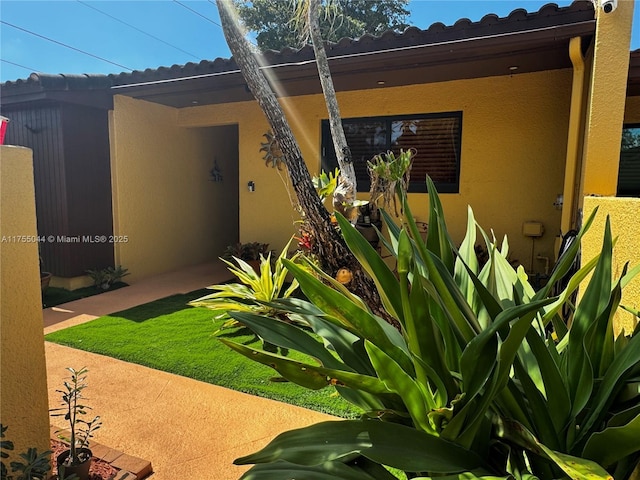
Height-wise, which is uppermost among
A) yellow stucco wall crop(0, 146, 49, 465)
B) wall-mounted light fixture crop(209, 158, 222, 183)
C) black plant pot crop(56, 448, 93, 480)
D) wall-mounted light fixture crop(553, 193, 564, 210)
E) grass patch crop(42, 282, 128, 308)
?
wall-mounted light fixture crop(209, 158, 222, 183)

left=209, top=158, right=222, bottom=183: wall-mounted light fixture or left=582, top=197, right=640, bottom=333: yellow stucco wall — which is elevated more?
left=209, top=158, right=222, bottom=183: wall-mounted light fixture

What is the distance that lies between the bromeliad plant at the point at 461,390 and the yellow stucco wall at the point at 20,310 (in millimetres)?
1532

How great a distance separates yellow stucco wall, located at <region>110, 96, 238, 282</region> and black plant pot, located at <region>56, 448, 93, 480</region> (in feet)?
20.0

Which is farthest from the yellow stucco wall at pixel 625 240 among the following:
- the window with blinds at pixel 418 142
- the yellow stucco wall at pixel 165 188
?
the yellow stucco wall at pixel 165 188

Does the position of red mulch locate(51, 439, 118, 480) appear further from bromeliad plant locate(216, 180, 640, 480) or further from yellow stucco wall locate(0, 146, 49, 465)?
bromeliad plant locate(216, 180, 640, 480)

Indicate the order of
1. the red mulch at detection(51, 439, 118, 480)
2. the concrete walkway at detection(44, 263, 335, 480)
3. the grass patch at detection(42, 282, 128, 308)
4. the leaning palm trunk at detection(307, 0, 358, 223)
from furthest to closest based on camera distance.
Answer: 1. the grass patch at detection(42, 282, 128, 308)
2. the leaning palm trunk at detection(307, 0, 358, 223)
3. the concrete walkway at detection(44, 263, 335, 480)
4. the red mulch at detection(51, 439, 118, 480)

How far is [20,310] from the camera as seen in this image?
2.23m

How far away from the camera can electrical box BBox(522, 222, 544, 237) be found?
6132 millimetres

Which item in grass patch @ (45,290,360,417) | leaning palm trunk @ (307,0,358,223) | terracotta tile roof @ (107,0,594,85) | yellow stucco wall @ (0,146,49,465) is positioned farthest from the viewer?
terracotta tile roof @ (107,0,594,85)

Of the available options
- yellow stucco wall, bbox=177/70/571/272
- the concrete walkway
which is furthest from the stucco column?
the concrete walkway

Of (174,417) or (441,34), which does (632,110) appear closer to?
(441,34)

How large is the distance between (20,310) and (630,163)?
720 centimetres

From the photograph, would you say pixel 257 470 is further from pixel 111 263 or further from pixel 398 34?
pixel 111 263

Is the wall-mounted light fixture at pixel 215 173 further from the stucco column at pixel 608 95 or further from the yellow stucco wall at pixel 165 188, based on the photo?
the stucco column at pixel 608 95
